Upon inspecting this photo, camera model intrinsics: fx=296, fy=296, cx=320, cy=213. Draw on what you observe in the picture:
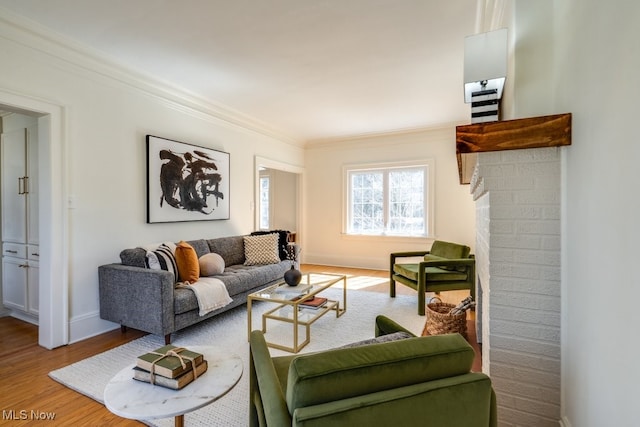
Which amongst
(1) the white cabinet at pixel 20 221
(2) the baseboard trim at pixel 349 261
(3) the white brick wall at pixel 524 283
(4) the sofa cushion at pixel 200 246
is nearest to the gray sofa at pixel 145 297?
(4) the sofa cushion at pixel 200 246

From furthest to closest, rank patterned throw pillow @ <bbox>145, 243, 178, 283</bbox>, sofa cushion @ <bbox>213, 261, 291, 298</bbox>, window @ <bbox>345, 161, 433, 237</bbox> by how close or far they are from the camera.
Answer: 1. window @ <bbox>345, 161, 433, 237</bbox>
2. sofa cushion @ <bbox>213, 261, 291, 298</bbox>
3. patterned throw pillow @ <bbox>145, 243, 178, 283</bbox>

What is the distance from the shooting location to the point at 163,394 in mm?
1195

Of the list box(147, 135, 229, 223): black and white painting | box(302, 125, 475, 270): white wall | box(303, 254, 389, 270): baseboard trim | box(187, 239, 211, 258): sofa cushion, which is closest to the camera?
box(147, 135, 229, 223): black and white painting

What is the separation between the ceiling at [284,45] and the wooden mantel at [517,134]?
132 cm

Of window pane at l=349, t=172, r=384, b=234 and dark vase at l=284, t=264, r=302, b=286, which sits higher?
window pane at l=349, t=172, r=384, b=234

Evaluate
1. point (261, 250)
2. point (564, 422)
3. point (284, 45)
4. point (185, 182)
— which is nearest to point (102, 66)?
point (185, 182)

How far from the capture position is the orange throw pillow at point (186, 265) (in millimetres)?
2840

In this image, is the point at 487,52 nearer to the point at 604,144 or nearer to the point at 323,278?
the point at 604,144

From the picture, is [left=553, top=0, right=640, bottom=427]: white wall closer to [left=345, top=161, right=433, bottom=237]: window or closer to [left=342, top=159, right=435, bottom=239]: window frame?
[left=342, top=159, right=435, bottom=239]: window frame

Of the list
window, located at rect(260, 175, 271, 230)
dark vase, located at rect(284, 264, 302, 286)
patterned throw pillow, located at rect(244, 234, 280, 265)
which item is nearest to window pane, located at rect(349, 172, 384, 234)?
window, located at rect(260, 175, 271, 230)

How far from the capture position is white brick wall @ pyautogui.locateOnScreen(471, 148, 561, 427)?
134 cm

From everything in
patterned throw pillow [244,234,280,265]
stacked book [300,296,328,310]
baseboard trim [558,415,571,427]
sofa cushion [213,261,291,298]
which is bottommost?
baseboard trim [558,415,571,427]

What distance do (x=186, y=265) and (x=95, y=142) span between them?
1.44 meters

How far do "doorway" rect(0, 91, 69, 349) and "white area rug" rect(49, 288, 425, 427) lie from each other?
55 centimetres
